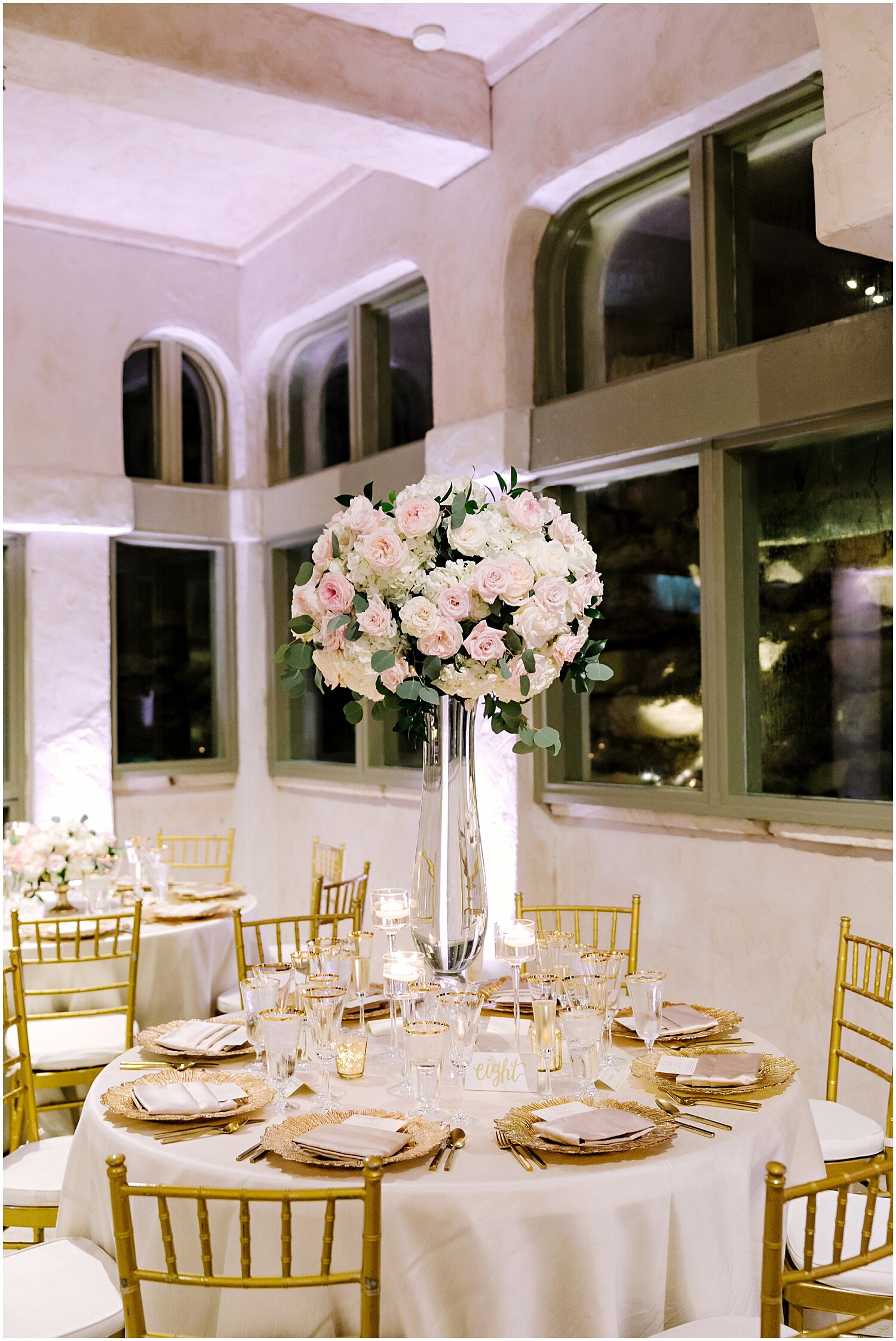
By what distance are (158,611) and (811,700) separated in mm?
4141

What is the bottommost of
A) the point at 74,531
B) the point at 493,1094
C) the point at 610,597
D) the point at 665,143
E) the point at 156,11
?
the point at 493,1094

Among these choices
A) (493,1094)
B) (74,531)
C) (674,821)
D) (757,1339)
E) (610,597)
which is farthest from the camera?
(74,531)

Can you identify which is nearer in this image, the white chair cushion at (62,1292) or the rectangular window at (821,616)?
the white chair cushion at (62,1292)

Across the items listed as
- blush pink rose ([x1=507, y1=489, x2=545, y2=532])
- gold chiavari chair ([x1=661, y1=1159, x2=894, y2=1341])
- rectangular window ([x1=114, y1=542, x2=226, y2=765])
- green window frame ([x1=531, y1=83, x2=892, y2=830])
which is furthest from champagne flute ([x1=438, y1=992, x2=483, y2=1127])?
rectangular window ([x1=114, y1=542, x2=226, y2=765])

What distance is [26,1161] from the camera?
2.67 metres

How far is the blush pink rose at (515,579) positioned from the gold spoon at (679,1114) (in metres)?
0.98

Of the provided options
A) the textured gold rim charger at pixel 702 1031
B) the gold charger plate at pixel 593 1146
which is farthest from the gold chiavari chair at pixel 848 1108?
the gold charger plate at pixel 593 1146

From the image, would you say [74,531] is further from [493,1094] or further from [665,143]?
[493,1094]

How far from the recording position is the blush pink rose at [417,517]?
2.35 meters

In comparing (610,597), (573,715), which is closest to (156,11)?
(610,597)

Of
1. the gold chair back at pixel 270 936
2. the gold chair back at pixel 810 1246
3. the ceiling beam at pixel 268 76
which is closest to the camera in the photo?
the gold chair back at pixel 810 1246

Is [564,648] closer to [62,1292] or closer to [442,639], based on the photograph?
[442,639]

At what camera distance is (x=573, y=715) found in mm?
5027

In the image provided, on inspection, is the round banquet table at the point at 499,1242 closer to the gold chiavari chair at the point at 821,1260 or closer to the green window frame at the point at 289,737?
the gold chiavari chair at the point at 821,1260
